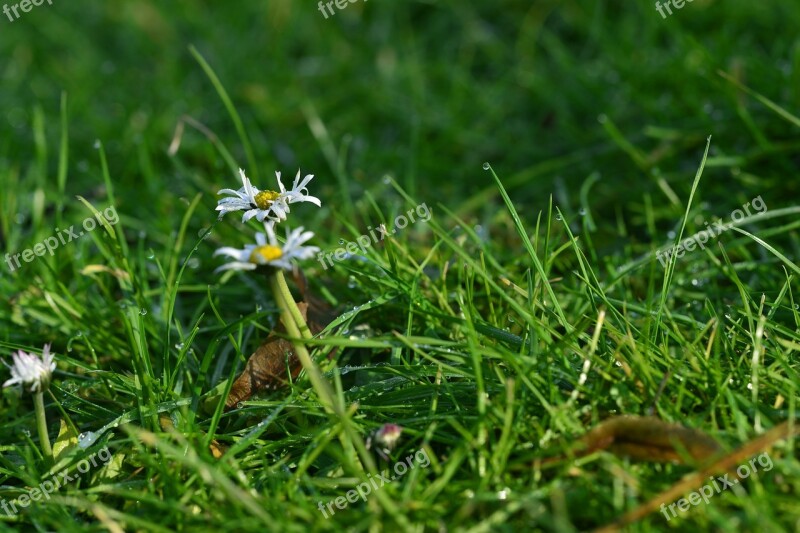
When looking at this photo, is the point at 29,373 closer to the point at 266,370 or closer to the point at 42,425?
the point at 42,425

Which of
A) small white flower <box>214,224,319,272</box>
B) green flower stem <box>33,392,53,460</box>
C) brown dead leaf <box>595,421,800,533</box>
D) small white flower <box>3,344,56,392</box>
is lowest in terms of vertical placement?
brown dead leaf <box>595,421,800,533</box>

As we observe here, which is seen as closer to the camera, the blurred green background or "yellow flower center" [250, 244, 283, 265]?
"yellow flower center" [250, 244, 283, 265]

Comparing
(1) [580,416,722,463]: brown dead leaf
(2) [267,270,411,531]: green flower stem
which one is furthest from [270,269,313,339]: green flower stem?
(1) [580,416,722,463]: brown dead leaf

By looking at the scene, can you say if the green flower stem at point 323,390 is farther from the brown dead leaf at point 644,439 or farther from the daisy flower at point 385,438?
the brown dead leaf at point 644,439

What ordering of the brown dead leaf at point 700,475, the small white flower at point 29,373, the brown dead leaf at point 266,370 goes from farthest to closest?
the brown dead leaf at point 266,370
the small white flower at point 29,373
the brown dead leaf at point 700,475

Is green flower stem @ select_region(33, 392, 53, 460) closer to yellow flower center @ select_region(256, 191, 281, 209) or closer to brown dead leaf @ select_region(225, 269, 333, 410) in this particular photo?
brown dead leaf @ select_region(225, 269, 333, 410)

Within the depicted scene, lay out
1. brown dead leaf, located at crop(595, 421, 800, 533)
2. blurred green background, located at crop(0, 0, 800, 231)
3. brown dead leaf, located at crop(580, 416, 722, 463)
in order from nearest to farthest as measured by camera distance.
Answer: brown dead leaf, located at crop(595, 421, 800, 533), brown dead leaf, located at crop(580, 416, 722, 463), blurred green background, located at crop(0, 0, 800, 231)

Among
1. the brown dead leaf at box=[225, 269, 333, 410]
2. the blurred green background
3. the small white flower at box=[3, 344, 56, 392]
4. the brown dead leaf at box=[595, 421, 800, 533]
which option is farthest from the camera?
the blurred green background

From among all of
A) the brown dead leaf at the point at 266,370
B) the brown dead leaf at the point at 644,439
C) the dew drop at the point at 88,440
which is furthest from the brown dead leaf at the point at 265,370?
the brown dead leaf at the point at 644,439
